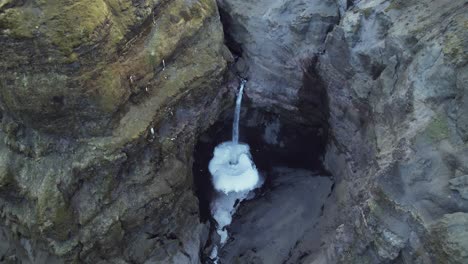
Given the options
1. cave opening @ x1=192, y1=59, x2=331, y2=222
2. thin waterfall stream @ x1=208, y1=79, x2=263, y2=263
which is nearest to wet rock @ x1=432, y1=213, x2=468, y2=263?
cave opening @ x1=192, y1=59, x2=331, y2=222

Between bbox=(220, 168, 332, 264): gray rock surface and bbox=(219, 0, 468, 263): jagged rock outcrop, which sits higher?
bbox=(219, 0, 468, 263): jagged rock outcrop

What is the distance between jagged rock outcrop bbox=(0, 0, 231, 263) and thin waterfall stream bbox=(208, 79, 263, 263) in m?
2.19

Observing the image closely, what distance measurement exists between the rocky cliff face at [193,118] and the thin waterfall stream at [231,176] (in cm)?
78

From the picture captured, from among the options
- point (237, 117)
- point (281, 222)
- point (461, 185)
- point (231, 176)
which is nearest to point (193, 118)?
point (237, 117)

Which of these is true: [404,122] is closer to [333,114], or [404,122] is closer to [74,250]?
[333,114]

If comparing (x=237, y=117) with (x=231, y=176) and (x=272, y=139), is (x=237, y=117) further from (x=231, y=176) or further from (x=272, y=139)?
(x=231, y=176)

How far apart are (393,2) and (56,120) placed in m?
→ 9.80

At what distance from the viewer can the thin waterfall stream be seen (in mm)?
16453

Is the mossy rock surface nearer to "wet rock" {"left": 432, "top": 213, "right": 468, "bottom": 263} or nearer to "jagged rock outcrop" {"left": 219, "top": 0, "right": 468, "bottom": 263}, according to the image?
"jagged rock outcrop" {"left": 219, "top": 0, "right": 468, "bottom": 263}

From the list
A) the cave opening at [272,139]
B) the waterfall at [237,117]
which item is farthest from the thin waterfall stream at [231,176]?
the cave opening at [272,139]

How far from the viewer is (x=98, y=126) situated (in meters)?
12.4

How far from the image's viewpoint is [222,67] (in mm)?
15039

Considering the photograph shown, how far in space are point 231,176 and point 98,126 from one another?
6.48 metres

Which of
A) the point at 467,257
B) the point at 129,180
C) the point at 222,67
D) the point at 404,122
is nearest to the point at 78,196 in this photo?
the point at 129,180
